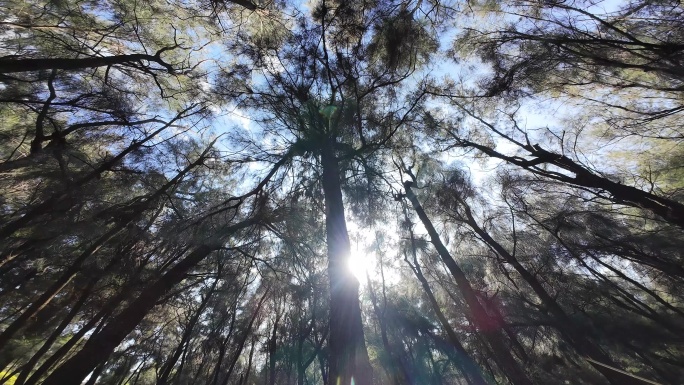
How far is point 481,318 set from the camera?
513 cm

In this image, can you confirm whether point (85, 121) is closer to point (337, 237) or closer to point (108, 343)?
point (108, 343)

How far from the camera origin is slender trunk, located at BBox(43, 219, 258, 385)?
2.88m

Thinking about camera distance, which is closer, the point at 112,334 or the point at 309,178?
the point at 112,334

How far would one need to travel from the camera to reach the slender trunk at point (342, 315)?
9.94 feet

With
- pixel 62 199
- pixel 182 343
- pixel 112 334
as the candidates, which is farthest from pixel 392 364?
pixel 62 199

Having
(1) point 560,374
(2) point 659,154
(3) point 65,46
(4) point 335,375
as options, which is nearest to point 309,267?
(4) point 335,375

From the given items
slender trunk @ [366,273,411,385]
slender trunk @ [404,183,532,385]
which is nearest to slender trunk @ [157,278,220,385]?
slender trunk @ [404,183,532,385]

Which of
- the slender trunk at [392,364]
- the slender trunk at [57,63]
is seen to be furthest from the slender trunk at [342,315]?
the slender trunk at [392,364]

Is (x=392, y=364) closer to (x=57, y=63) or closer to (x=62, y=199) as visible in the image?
(x=62, y=199)

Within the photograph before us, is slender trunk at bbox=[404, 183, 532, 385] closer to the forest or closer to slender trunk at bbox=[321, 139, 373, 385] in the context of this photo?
the forest

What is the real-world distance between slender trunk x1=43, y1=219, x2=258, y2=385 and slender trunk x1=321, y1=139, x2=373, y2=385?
62.9 inches

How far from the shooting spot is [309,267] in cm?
559

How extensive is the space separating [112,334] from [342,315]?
2610mm

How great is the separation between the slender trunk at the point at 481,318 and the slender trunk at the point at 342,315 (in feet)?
7.20
